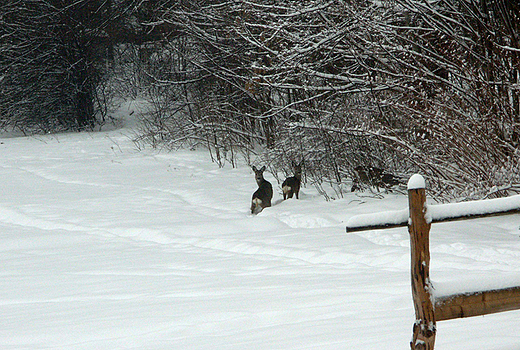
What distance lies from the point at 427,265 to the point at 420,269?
Answer: 0.04m

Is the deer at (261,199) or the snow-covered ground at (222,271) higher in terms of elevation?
the deer at (261,199)

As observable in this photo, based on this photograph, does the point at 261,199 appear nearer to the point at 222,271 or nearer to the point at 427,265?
the point at 222,271

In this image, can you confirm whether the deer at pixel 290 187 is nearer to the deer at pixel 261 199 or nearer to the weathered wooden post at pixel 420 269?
the deer at pixel 261 199

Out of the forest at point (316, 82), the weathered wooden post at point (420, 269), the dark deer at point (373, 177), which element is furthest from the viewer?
the dark deer at point (373, 177)

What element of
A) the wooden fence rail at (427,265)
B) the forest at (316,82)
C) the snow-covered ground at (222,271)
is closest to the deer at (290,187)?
the snow-covered ground at (222,271)

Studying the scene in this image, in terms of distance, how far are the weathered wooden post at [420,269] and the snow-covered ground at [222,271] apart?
144 millimetres

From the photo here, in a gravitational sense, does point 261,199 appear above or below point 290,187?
below

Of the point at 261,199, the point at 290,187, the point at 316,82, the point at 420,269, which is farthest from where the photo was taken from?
the point at 316,82

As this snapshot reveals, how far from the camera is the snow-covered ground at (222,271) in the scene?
3.98 m

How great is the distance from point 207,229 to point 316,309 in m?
4.23

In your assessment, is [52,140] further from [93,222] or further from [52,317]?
[52,317]

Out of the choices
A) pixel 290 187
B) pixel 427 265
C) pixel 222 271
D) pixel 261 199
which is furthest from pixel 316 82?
pixel 427 265

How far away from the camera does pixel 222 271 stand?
20.6 feet

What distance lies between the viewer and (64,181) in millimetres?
14727
